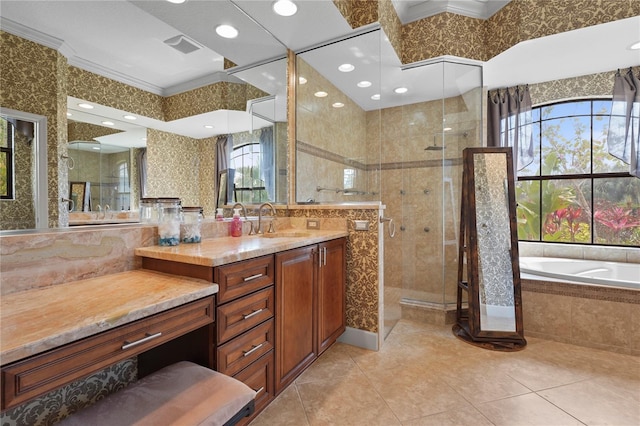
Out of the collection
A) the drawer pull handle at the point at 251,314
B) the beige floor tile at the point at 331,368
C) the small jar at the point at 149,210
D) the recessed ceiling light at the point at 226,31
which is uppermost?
the recessed ceiling light at the point at 226,31

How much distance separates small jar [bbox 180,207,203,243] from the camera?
167 cm

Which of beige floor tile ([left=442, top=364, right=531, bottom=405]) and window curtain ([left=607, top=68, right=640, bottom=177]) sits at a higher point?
window curtain ([left=607, top=68, right=640, bottom=177])

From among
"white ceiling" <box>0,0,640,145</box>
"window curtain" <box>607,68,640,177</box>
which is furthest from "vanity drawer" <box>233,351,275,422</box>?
"window curtain" <box>607,68,640,177</box>

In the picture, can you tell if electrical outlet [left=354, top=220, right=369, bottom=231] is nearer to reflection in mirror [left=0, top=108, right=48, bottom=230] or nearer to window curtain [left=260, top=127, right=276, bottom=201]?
window curtain [left=260, top=127, right=276, bottom=201]

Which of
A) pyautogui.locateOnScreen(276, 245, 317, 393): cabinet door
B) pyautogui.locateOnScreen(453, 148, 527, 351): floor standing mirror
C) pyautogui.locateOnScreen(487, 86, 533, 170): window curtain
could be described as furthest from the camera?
pyautogui.locateOnScreen(487, 86, 533, 170): window curtain

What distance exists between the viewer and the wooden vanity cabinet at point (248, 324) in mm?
1265

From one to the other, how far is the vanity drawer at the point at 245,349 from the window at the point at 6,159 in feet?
3.02

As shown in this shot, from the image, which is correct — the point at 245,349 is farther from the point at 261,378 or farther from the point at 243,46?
the point at 243,46

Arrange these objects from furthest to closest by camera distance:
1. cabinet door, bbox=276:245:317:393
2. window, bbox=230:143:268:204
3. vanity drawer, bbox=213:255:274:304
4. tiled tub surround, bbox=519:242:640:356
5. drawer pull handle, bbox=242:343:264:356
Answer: tiled tub surround, bbox=519:242:640:356 → window, bbox=230:143:268:204 → cabinet door, bbox=276:245:317:393 → drawer pull handle, bbox=242:343:264:356 → vanity drawer, bbox=213:255:274:304

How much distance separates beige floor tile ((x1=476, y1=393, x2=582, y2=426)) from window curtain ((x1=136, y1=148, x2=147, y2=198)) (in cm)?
212

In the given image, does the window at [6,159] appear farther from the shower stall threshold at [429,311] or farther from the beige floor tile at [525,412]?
the shower stall threshold at [429,311]

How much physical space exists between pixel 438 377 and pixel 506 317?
94cm

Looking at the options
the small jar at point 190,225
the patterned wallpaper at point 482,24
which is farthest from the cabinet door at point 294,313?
the patterned wallpaper at point 482,24

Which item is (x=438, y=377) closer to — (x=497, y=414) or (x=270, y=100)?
(x=497, y=414)
